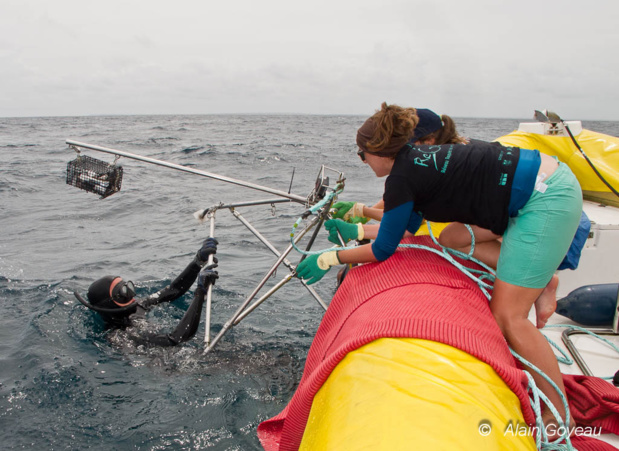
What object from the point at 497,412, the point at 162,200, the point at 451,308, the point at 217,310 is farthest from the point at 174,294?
the point at 162,200

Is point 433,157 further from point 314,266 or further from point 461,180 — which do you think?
point 314,266

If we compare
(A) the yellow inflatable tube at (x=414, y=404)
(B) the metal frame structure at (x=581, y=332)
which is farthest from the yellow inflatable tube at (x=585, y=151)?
(A) the yellow inflatable tube at (x=414, y=404)

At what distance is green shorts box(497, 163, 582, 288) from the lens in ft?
7.31

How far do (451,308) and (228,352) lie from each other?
2770 millimetres

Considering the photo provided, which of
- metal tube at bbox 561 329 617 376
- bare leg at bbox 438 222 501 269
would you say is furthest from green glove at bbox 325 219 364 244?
metal tube at bbox 561 329 617 376

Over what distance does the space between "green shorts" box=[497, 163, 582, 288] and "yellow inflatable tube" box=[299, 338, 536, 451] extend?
0.82m

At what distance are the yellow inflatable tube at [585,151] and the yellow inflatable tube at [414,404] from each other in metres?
3.26

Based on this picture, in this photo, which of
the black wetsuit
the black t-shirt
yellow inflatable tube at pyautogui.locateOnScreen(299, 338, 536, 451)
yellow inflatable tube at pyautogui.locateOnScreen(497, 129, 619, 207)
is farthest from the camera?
yellow inflatable tube at pyautogui.locateOnScreen(497, 129, 619, 207)

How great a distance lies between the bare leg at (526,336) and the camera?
7.20 feet

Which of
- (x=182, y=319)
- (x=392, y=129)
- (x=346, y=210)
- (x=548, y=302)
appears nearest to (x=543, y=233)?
(x=548, y=302)

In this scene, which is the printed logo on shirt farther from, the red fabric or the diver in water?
the diver in water

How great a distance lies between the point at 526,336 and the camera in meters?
2.22

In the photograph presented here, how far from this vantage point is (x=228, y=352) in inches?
164

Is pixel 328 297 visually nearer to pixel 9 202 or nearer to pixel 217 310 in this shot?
pixel 217 310
